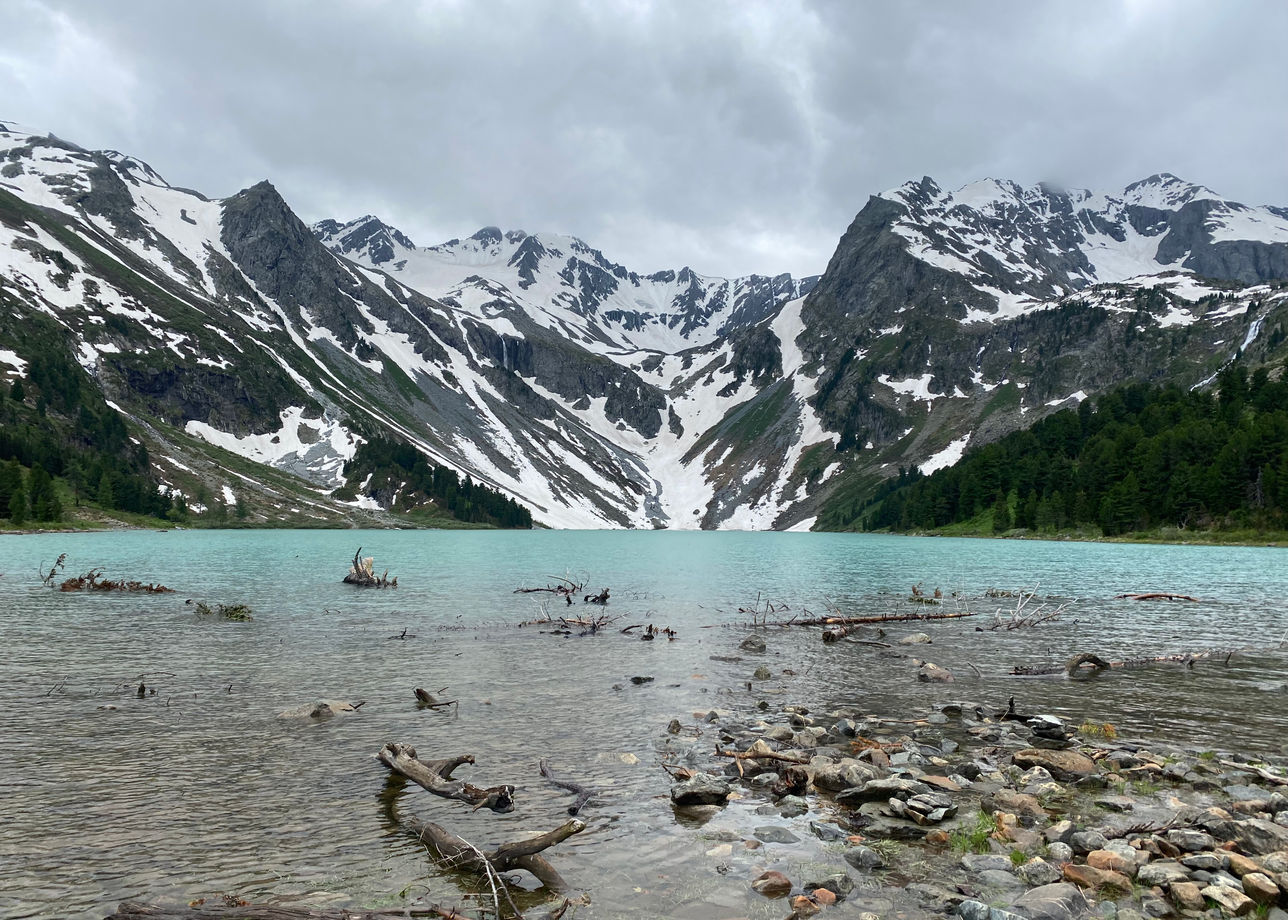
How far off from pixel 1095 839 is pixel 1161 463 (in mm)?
147091

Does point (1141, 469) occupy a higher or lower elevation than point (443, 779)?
higher

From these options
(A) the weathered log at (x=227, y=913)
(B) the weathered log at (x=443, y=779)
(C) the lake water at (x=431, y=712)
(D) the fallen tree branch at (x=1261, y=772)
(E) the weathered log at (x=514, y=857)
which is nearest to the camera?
(A) the weathered log at (x=227, y=913)

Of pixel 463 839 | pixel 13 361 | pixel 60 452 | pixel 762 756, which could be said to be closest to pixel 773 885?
pixel 463 839

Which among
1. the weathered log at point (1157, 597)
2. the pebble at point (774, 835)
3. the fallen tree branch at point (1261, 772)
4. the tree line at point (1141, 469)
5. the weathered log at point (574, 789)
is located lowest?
the weathered log at point (574, 789)

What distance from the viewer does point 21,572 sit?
208 feet

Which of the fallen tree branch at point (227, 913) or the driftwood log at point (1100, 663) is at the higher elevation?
the fallen tree branch at point (227, 913)

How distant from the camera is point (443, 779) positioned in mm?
15867

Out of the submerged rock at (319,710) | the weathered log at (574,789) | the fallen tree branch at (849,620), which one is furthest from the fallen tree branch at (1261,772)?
the submerged rock at (319,710)

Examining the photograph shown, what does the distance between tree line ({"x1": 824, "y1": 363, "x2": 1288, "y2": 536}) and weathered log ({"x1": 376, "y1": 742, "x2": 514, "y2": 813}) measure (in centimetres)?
13773

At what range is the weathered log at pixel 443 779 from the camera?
14672mm

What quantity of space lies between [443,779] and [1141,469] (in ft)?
508

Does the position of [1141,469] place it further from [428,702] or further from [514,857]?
[514,857]

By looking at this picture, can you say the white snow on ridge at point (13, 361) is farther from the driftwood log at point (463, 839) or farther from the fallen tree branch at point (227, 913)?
the fallen tree branch at point (227, 913)

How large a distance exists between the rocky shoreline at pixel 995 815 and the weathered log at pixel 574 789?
77.0 inches
